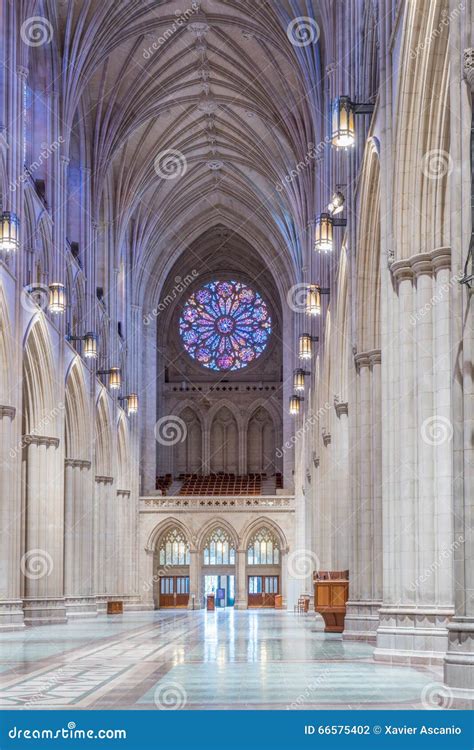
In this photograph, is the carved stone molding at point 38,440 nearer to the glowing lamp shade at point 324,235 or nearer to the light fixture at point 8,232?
the light fixture at point 8,232

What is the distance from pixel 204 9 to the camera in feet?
132

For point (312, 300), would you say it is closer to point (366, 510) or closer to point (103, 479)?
point (366, 510)

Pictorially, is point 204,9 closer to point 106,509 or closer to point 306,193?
point 306,193

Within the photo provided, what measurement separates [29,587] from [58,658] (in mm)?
17536

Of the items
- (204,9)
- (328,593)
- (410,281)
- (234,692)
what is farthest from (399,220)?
(204,9)
